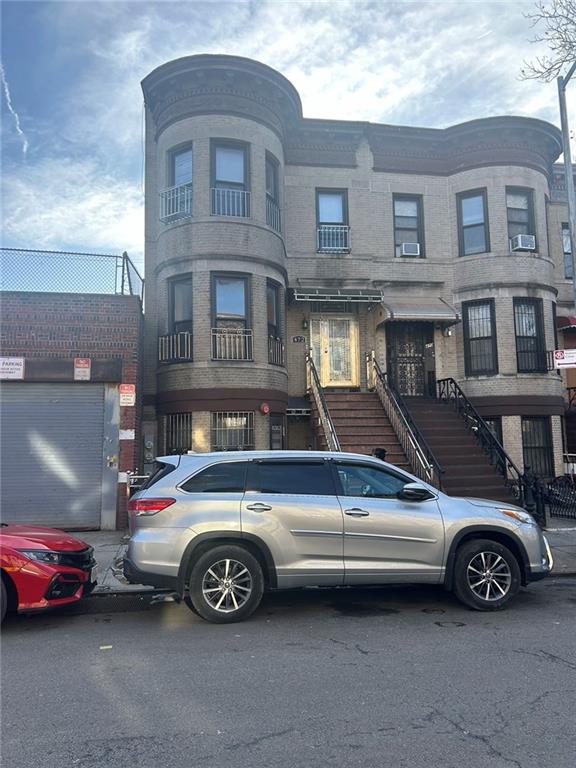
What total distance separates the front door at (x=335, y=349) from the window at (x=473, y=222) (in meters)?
4.03

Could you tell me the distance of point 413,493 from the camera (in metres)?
6.66

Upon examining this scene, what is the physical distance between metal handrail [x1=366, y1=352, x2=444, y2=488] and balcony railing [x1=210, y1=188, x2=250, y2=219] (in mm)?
5170

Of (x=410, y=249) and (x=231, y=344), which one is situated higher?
(x=410, y=249)

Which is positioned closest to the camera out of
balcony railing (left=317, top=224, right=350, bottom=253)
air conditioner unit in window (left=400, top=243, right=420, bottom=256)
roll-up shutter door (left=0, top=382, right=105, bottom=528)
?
roll-up shutter door (left=0, top=382, right=105, bottom=528)

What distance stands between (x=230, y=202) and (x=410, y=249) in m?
5.55

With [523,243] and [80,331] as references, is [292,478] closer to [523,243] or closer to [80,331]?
[80,331]

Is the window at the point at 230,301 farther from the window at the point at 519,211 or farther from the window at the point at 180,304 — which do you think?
the window at the point at 519,211

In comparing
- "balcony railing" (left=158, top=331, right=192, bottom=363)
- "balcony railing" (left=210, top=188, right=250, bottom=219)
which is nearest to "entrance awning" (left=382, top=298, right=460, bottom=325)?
"balcony railing" (left=210, top=188, right=250, bottom=219)

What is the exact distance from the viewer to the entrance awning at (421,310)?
15.6 m

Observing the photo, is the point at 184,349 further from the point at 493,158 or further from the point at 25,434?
the point at 493,158

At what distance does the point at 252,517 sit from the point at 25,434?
23.6 ft

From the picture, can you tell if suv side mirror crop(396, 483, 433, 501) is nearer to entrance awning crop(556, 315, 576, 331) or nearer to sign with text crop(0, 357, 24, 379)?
sign with text crop(0, 357, 24, 379)

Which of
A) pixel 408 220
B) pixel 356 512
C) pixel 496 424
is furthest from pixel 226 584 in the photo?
pixel 408 220

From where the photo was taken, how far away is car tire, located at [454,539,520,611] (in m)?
6.62
